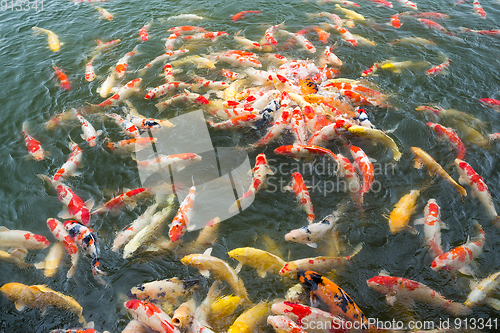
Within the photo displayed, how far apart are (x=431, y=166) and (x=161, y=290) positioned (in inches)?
202

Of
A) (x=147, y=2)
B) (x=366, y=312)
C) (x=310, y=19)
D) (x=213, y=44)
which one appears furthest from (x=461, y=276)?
(x=147, y=2)

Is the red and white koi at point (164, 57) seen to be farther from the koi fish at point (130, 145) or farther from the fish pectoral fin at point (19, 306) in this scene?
the fish pectoral fin at point (19, 306)

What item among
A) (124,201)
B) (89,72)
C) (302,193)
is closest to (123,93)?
(89,72)

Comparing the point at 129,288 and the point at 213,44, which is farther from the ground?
the point at 213,44

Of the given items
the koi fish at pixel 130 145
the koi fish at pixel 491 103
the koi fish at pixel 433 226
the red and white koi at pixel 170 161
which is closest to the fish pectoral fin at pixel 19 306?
the red and white koi at pixel 170 161

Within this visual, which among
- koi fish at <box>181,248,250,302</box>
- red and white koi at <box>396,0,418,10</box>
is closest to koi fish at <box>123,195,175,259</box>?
koi fish at <box>181,248,250,302</box>

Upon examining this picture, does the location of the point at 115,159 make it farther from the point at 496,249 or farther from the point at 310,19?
the point at 310,19

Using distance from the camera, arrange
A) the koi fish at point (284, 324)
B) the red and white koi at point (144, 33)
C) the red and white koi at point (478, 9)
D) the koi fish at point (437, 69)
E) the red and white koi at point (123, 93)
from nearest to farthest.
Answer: the koi fish at point (284, 324)
the red and white koi at point (123, 93)
the koi fish at point (437, 69)
the red and white koi at point (144, 33)
the red and white koi at point (478, 9)

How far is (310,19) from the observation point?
11.0 metres

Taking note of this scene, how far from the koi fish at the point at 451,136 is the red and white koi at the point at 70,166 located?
741 centimetres

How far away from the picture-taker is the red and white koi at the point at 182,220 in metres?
4.96

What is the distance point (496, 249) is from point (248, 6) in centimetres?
1100

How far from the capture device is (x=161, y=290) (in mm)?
4285

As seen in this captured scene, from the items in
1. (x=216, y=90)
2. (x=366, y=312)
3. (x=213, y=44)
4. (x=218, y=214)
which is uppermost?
(x=213, y=44)
